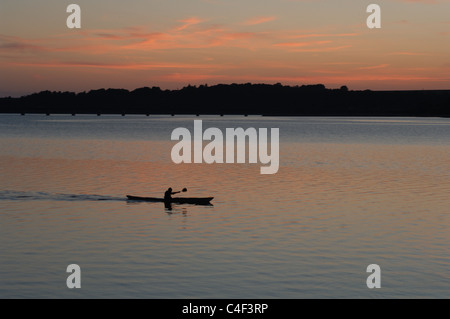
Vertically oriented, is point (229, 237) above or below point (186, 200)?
below

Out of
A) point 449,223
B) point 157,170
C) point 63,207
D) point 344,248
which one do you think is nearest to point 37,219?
point 63,207

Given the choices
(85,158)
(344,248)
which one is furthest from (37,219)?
(85,158)

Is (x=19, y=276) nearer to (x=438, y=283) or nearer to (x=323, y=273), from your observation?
(x=323, y=273)

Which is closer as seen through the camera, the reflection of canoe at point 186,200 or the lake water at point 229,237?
the lake water at point 229,237

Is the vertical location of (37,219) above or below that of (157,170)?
below

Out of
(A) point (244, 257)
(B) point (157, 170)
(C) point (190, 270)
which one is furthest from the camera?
(B) point (157, 170)

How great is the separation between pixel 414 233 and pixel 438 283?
32.9 ft

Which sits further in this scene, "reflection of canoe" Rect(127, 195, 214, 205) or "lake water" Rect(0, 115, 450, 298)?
"reflection of canoe" Rect(127, 195, 214, 205)

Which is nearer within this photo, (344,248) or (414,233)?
(344,248)

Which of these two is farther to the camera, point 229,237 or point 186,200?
point 186,200

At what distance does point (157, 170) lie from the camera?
2820 inches
